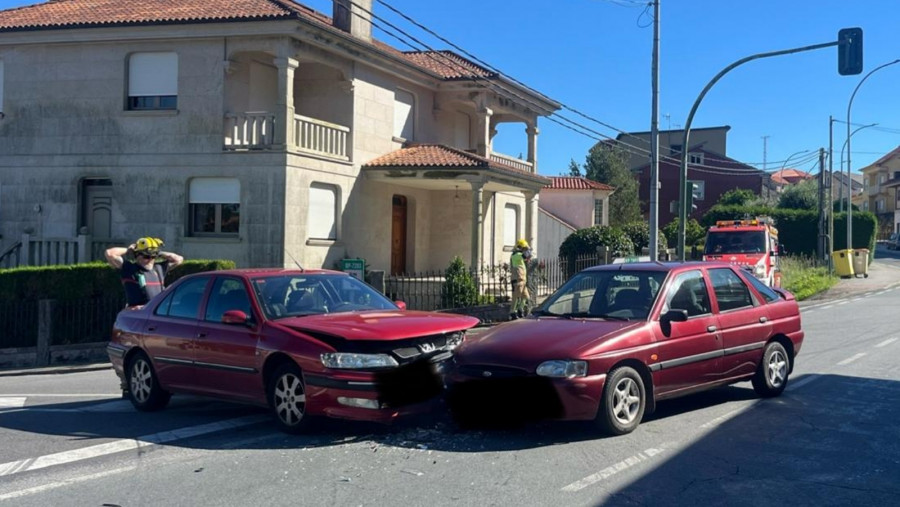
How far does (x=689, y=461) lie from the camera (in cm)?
639

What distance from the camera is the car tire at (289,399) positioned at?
7.26 metres

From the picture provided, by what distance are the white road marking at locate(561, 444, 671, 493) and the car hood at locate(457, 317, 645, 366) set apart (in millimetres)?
941

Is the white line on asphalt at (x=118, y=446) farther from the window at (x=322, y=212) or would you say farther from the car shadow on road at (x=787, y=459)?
the window at (x=322, y=212)

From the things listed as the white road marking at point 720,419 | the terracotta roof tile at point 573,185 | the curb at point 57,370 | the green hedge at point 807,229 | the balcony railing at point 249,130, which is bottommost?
the curb at point 57,370

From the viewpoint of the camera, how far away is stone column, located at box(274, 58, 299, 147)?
1867 centimetres

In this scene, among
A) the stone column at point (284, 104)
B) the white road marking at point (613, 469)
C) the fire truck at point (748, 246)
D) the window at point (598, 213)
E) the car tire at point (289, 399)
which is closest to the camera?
the white road marking at point (613, 469)

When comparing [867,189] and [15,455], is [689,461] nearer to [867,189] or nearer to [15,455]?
[15,455]

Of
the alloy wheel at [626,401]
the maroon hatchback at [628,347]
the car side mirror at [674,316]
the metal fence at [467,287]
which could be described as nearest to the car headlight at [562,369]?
the maroon hatchback at [628,347]

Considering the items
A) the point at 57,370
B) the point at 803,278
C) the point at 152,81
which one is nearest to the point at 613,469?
the point at 57,370

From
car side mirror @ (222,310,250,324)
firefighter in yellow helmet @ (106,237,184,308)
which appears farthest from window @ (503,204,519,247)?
car side mirror @ (222,310,250,324)

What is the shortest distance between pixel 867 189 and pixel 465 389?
98.6m

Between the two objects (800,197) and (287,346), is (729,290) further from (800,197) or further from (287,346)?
(800,197)

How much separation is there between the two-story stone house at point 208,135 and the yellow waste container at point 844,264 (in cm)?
1913

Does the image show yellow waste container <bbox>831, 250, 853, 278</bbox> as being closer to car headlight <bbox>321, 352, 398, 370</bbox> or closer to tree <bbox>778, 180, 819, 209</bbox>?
tree <bbox>778, 180, 819, 209</bbox>
